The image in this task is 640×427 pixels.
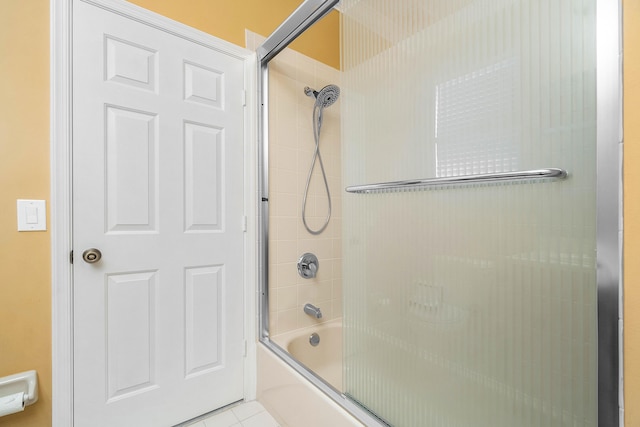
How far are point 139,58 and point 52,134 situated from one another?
1.58 ft

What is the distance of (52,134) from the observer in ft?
3.73

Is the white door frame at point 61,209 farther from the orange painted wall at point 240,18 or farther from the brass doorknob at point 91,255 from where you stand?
the orange painted wall at point 240,18

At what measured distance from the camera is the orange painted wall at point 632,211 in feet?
1.76

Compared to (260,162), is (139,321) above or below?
below

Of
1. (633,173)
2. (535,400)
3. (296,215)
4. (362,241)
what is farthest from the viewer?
(296,215)

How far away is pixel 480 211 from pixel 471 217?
27 millimetres

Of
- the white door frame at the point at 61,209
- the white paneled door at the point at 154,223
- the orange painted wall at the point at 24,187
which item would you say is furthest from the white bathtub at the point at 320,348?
the orange painted wall at the point at 24,187

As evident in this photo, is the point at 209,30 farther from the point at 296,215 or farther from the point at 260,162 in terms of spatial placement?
the point at 296,215

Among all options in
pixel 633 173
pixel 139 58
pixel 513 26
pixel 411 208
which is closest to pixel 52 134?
pixel 139 58

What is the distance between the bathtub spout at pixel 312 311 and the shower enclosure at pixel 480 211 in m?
0.67

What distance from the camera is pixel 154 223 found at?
1.35 meters

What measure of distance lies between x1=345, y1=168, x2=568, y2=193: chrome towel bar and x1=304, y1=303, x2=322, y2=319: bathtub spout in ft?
3.20

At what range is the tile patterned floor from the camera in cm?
142

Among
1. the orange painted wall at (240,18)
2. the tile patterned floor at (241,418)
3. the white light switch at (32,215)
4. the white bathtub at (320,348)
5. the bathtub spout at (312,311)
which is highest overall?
the orange painted wall at (240,18)
